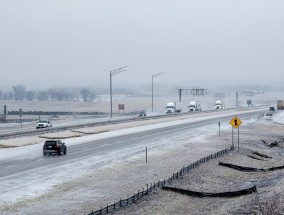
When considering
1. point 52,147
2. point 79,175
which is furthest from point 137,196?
point 52,147

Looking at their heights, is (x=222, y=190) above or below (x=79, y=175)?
below

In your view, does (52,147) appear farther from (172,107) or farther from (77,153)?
(172,107)

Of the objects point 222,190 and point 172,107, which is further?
point 172,107

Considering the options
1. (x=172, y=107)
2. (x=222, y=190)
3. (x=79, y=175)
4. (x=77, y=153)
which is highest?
(x=172, y=107)

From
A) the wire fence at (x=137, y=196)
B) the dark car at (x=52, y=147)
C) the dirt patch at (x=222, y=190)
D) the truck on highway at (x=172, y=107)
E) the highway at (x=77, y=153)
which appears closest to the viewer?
the wire fence at (x=137, y=196)

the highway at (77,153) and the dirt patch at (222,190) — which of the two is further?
the highway at (77,153)

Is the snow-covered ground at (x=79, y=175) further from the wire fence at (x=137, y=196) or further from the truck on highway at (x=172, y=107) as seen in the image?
the truck on highway at (x=172, y=107)

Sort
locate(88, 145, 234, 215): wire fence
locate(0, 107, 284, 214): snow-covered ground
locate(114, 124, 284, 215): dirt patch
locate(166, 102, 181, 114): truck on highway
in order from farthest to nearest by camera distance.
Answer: locate(166, 102, 181, 114): truck on highway, locate(0, 107, 284, 214): snow-covered ground, locate(114, 124, 284, 215): dirt patch, locate(88, 145, 234, 215): wire fence

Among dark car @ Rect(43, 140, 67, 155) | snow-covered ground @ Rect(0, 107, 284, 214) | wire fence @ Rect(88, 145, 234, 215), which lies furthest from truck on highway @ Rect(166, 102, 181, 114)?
Result: wire fence @ Rect(88, 145, 234, 215)

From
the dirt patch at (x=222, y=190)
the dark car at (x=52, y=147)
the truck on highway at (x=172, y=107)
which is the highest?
the truck on highway at (x=172, y=107)

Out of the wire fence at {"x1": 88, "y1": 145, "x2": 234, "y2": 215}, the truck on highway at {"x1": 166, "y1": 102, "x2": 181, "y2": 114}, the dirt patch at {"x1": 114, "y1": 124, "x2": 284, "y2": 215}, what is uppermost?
the truck on highway at {"x1": 166, "y1": 102, "x2": 181, "y2": 114}

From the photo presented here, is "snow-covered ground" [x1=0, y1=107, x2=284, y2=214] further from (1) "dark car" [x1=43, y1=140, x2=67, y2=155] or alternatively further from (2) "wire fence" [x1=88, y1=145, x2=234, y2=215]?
(2) "wire fence" [x1=88, y1=145, x2=234, y2=215]

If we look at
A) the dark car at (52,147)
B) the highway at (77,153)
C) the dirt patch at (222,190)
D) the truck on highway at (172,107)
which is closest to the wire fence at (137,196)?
the dirt patch at (222,190)

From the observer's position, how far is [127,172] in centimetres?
4025
